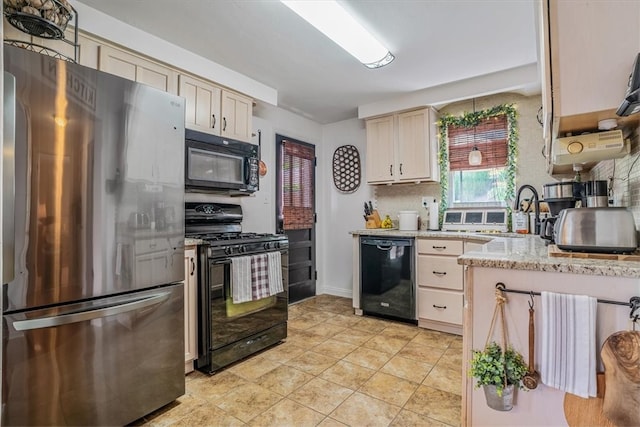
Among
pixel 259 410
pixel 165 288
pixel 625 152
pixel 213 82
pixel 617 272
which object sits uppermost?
pixel 213 82

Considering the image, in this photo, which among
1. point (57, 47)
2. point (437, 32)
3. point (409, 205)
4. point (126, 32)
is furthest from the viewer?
point (409, 205)

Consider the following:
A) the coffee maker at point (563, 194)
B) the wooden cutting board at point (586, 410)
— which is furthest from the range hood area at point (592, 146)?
the wooden cutting board at point (586, 410)

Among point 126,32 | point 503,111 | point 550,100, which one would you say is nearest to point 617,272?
point 550,100

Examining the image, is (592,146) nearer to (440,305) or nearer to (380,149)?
(440,305)

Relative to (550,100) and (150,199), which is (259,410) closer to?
(150,199)

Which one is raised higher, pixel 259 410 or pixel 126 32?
pixel 126 32

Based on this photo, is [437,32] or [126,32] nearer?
[126,32]

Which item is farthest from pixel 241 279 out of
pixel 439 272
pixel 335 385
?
pixel 439 272

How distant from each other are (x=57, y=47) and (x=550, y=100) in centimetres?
261

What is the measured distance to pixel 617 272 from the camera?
3.51 ft

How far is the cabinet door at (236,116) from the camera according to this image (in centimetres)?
292

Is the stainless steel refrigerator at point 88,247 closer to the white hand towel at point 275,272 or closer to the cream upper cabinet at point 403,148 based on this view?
the white hand towel at point 275,272

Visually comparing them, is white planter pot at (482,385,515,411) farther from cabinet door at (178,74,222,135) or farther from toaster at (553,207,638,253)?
cabinet door at (178,74,222,135)

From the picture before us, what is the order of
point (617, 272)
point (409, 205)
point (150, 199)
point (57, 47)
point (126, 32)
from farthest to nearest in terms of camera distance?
1. point (409, 205)
2. point (126, 32)
3. point (57, 47)
4. point (150, 199)
5. point (617, 272)
